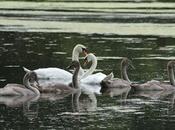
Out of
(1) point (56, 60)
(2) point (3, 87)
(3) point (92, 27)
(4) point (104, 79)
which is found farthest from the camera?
(3) point (92, 27)

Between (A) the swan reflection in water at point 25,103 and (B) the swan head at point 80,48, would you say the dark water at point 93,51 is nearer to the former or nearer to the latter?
(A) the swan reflection in water at point 25,103

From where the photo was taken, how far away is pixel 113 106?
15.4 metres

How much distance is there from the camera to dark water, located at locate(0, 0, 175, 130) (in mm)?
13875

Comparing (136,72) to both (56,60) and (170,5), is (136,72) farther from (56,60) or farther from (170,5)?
(170,5)

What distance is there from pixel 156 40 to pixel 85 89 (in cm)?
1196

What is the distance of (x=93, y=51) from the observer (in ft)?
86.5

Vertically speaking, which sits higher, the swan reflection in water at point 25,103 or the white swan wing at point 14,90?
the white swan wing at point 14,90

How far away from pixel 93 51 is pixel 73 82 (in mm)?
7895

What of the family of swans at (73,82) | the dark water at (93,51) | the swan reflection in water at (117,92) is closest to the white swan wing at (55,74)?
the family of swans at (73,82)

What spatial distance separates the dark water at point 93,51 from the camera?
13875 millimetres

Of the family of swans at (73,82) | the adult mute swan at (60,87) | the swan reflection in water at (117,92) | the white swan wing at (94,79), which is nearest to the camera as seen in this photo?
the family of swans at (73,82)

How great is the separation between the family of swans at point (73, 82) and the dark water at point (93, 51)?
10.3 inches

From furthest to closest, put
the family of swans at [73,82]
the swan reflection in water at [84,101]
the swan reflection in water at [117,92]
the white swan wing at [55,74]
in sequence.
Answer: the white swan wing at [55,74], the swan reflection in water at [117,92], the family of swans at [73,82], the swan reflection in water at [84,101]

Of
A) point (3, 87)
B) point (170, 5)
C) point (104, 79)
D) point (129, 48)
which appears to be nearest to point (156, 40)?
point (129, 48)
